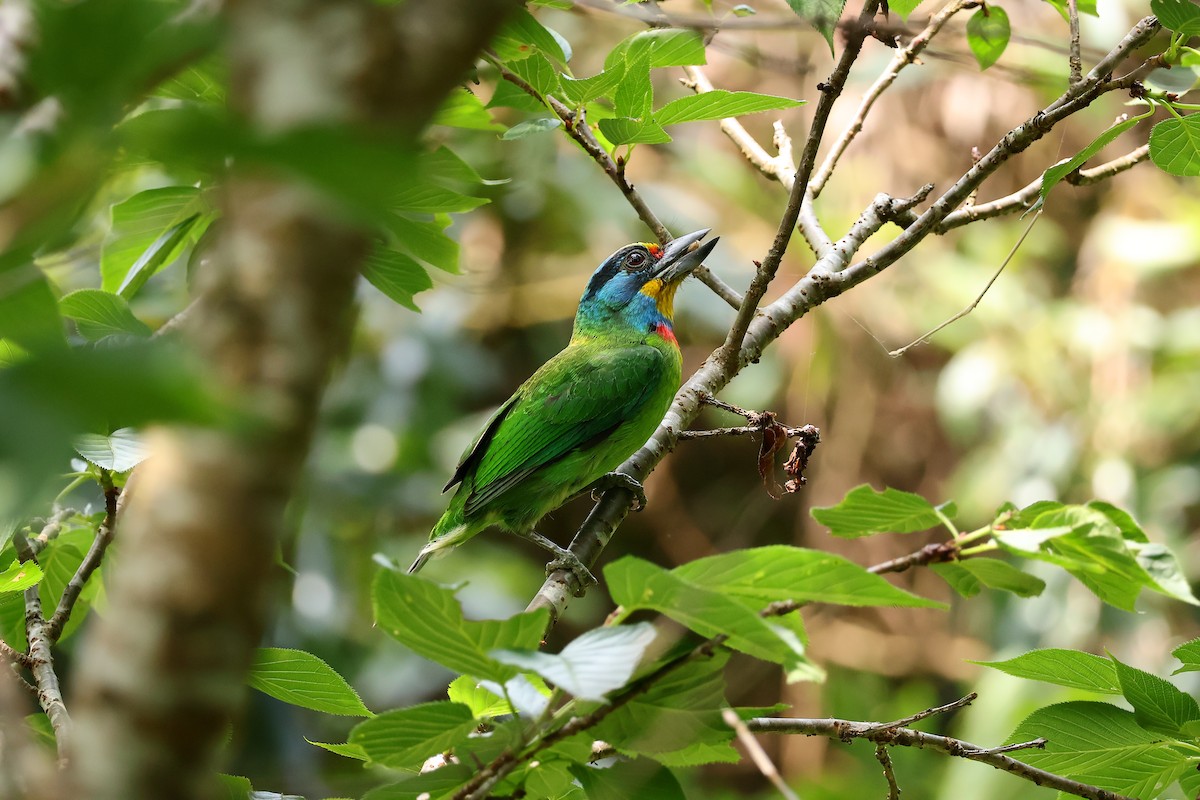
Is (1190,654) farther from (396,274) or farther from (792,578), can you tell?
(396,274)

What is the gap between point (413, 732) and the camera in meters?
1.45

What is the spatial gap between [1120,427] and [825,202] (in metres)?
2.44

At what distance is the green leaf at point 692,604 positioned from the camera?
1.26 metres

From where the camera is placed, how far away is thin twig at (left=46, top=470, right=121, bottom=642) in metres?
2.16

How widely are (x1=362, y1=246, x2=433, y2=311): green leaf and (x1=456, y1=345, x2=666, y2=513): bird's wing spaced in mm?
1322

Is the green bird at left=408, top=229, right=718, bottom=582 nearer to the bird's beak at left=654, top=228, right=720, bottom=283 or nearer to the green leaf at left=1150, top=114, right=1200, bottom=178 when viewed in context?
the bird's beak at left=654, top=228, right=720, bottom=283

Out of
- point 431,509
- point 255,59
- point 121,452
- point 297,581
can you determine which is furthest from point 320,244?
point 431,509

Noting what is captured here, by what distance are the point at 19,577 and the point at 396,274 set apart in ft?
3.39

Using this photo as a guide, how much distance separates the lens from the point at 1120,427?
237 inches

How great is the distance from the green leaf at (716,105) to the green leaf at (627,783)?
4.47 feet

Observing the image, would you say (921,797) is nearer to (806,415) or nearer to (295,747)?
(806,415)

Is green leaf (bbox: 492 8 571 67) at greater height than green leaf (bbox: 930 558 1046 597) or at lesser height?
greater

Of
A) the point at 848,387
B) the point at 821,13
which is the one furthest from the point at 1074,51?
the point at 848,387

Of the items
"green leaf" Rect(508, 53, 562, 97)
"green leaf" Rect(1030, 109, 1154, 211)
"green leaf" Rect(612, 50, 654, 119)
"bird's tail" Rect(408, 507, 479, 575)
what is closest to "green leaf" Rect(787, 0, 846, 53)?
"green leaf" Rect(612, 50, 654, 119)
